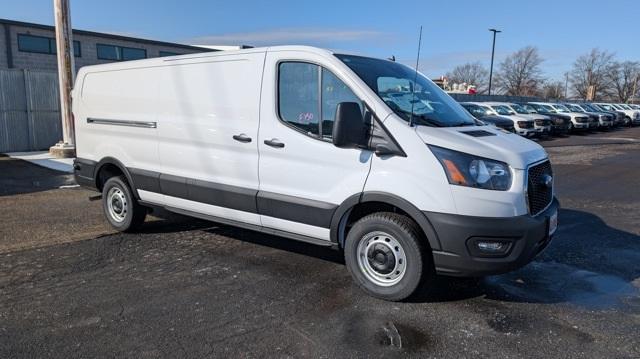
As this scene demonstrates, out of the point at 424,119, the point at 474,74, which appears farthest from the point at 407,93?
the point at 474,74

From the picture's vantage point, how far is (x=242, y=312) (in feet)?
13.2

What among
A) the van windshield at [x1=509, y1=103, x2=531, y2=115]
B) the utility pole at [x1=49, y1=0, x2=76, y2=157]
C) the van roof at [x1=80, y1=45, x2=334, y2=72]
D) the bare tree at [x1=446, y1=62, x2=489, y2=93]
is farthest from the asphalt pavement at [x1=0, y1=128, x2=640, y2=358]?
the bare tree at [x1=446, y1=62, x2=489, y2=93]

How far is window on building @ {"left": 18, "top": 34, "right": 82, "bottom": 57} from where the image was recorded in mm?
27078

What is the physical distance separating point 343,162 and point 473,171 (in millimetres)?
1079

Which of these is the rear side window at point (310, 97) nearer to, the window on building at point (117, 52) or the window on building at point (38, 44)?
the window on building at point (38, 44)

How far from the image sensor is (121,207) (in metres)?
6.36

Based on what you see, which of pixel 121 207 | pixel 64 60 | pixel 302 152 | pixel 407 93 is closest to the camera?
pixel 302 152

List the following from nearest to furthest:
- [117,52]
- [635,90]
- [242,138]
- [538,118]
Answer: [242,138] < [538,118] < [117,52] < [635,90]

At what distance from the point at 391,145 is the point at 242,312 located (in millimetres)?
1800

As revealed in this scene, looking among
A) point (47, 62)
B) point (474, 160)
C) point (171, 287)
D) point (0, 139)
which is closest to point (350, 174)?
point (474, 160)

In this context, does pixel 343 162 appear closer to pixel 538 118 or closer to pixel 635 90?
pixel 538 118

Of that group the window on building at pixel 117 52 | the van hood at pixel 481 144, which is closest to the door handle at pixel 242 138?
the van hood at pixel 481 144

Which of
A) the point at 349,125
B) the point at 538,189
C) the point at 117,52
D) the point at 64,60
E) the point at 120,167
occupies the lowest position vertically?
the point at 120,167

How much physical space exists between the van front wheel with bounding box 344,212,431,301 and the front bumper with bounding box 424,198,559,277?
0.20 metres
